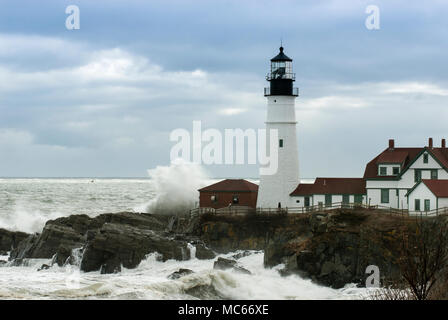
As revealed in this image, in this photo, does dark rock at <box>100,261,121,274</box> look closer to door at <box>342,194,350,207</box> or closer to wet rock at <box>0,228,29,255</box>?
wet rock at <box>0,228,29,255</box>

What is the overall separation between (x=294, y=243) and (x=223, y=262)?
410 centimetres

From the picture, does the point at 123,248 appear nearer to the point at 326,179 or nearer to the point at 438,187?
the point at 326,179

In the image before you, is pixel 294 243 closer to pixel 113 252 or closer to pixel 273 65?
pixel 113 252

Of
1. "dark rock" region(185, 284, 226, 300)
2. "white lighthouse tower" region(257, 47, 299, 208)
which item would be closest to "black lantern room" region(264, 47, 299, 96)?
"white lighthouse tower" region(257, 47, 299, 208)

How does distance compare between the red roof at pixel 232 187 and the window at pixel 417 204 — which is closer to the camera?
the window at pixel 417 204

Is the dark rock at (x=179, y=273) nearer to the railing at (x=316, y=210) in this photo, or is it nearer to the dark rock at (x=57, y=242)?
the dark rock at (x=57, y=242)

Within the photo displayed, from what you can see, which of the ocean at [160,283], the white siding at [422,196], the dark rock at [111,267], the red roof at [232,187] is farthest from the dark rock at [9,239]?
the white siding at [422,196]

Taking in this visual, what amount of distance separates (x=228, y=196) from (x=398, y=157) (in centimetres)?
1077

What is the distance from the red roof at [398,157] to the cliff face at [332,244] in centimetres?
525

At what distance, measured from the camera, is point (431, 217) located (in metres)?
35.2

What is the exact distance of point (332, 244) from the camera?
33188 millimetres

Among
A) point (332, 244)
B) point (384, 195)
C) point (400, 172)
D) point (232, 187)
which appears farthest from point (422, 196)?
point (232, 187)

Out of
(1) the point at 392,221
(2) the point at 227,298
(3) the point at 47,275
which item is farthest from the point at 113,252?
(1) the point at 392,221

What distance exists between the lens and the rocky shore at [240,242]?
32594mm
